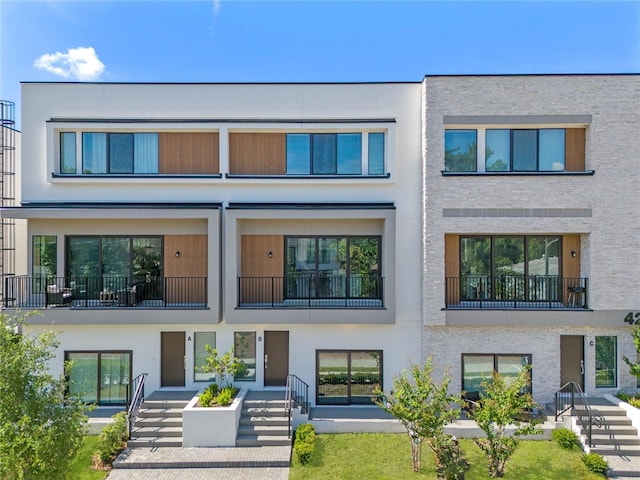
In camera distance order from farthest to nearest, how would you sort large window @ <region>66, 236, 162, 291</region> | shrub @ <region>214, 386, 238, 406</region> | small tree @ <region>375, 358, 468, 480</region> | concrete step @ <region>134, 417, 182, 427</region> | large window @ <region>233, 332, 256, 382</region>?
large window @ <region>66, 236, 162, 291</region> → large window @ <region>233, 332, 256, 382</region> → concrete step @ <region>134, 417, 182, 427</region> → shrub @ <region>214, 386, 238, 406</region> → small tree @ <region>375, 358, 468, 480</region>

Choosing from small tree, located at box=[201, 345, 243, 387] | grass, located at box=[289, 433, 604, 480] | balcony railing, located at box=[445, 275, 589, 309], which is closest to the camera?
grass, located at box=[289, 433, 604, 480]

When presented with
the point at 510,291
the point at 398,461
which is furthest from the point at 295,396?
the point at 510,291

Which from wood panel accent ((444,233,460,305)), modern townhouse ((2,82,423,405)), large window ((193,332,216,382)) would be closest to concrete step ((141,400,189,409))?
modern townhouse ((2,82,423,405))

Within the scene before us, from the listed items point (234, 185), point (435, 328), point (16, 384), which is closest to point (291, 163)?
point (234, 185)

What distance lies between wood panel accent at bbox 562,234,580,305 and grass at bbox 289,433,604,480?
17.3 ft

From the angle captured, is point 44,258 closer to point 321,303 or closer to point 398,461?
point 321,303

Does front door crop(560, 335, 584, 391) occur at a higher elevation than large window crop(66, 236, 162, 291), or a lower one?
lower

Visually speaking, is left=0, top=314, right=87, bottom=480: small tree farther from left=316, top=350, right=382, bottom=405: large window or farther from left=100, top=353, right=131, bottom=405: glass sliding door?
left=316, top=350, right=382, bottom=405: large window

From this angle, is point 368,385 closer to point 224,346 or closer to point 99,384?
point 224,346

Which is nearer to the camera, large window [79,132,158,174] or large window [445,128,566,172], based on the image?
large window [445,128,566,172]

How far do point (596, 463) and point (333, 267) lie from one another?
943 centimetres

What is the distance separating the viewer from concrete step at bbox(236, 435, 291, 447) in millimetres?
11305

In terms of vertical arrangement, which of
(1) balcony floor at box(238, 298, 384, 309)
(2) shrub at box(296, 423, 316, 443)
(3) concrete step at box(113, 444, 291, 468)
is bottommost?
(3) concrete step at box(113, 444, 291, 468)

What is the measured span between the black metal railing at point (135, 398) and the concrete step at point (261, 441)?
3431mm
